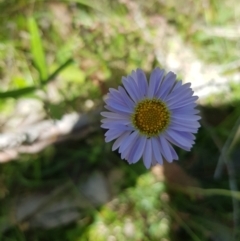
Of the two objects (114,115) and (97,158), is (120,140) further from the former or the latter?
(97,158)

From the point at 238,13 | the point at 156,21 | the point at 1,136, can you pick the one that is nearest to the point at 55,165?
the point at 1,136

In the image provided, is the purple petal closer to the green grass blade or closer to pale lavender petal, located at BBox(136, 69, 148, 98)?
pale lavender petal, located at BBox(136, 69, 148, 98)

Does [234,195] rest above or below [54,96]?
below

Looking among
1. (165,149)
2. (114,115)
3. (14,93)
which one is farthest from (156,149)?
(14,93)

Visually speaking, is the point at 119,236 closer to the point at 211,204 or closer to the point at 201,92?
the point at 211,204

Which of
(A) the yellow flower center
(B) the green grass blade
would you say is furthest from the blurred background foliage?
(A) the yellow flower center

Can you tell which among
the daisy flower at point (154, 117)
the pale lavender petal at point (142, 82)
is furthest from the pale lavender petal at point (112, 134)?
the pale lavender petal at point (142, 82)

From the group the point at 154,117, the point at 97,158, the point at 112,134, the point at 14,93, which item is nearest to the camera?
the point at 112,134
